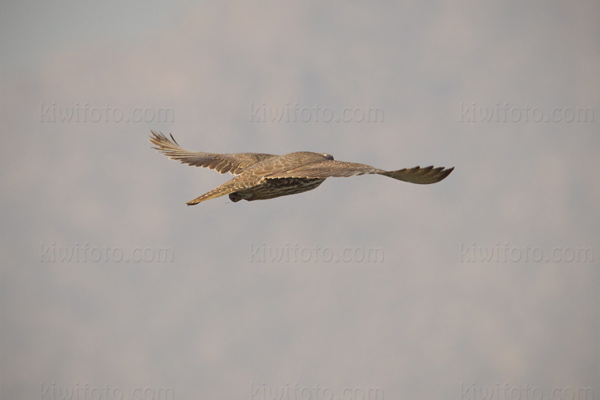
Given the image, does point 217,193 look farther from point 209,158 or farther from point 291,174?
point 209,158

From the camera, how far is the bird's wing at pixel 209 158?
22.4 metres

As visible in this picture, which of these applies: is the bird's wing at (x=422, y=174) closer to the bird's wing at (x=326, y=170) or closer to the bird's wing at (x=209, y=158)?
the bird's wing at (x=326, y=170)

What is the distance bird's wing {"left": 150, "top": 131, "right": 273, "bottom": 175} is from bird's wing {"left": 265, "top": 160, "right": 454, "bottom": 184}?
11.9ft

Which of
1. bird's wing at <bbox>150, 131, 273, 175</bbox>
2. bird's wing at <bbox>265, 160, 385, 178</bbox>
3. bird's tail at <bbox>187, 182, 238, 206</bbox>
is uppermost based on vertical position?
bird's wing at <bbox>150, 131, 273, 175</bbox>

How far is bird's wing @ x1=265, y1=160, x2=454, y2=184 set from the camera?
16.8 m

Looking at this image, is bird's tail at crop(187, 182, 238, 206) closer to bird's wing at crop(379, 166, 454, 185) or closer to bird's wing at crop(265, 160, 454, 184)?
bird's wing at crop(265, 160, 454, 184)

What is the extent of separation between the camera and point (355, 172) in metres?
17.2

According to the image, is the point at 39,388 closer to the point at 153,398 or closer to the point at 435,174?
the point at 153,398

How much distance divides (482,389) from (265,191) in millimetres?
88013

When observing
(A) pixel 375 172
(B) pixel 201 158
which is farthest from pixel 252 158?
(A) pixel 375 172

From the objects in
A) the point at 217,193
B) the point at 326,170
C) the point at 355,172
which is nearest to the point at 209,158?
the point at 217,193

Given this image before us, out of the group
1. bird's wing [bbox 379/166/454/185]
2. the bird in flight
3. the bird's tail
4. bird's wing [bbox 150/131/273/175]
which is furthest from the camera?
bird's wing [bbox 150/131/273/175]

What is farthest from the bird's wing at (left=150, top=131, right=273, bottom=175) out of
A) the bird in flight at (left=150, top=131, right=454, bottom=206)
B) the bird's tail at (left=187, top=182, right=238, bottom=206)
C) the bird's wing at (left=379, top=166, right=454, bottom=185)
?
the bird's wing at (left=379, top=166, right=454, bottom=185)

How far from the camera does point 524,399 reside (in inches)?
4439
